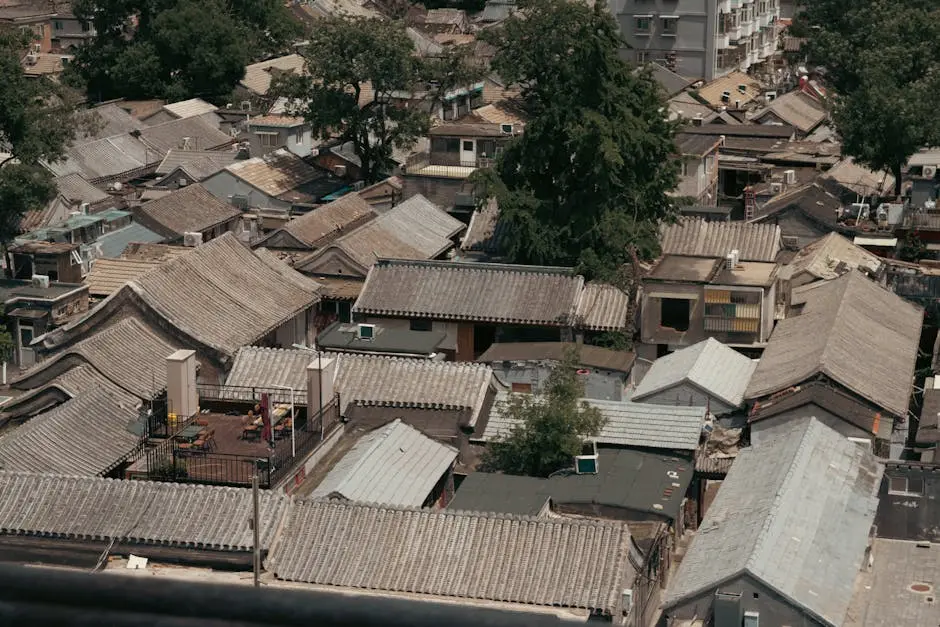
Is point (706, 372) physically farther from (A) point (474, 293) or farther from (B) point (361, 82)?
(B) point (361, 82)

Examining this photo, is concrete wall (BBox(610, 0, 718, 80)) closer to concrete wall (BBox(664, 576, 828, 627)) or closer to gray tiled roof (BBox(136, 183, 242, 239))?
gray tiled roof (BBox(136, 183, 242, 239))

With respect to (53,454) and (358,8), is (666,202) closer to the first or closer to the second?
(53,454)

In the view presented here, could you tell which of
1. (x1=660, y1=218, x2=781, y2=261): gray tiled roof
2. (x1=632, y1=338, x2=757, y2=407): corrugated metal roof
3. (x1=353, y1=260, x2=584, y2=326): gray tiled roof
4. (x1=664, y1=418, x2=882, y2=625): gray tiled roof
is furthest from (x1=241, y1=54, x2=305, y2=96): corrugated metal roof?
(x1=664, y1=418, x2=882, y2=625): gray tiled roof

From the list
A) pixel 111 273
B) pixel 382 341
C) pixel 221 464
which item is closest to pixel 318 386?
pixel 221 464

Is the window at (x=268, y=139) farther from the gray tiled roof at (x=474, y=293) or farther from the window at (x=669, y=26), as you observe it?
the window at (x=669, y=26)

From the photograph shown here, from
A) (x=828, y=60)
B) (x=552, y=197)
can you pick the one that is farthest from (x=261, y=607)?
(x=828, y=60)

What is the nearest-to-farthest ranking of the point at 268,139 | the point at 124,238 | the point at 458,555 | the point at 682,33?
the point at 458,555, the point at 124,238, the point at 268,139, the point at 682,33
